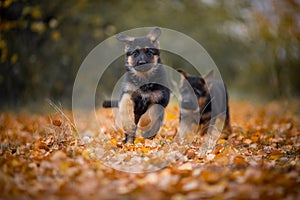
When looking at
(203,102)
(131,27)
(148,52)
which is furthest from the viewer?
(131,27)

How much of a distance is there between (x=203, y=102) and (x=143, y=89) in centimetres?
210

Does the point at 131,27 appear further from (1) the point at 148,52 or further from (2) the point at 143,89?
(2) the point at 143,89

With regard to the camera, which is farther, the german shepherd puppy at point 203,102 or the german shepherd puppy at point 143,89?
the german shepherd puppy at point 203,102

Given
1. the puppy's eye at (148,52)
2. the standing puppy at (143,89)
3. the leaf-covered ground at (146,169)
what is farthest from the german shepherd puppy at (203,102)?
the puppy's eye at (148,52)

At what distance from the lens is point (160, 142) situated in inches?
286

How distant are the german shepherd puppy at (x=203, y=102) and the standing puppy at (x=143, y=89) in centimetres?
140

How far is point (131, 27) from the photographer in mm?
18516

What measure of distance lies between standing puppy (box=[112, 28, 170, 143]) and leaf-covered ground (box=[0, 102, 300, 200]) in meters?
0.43

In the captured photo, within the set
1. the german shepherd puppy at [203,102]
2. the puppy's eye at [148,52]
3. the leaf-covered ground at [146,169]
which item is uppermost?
A: the puppy's eye at [148,52]

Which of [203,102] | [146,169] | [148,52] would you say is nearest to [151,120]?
[148,52]

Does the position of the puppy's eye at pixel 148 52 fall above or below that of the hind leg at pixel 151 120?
above

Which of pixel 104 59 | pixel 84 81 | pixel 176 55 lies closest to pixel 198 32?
pixel 176 55

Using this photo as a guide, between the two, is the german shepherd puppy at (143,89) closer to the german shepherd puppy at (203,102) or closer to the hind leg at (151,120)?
the hind leg at (151,120)

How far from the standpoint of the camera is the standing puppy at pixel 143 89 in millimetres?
7715
